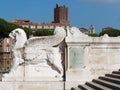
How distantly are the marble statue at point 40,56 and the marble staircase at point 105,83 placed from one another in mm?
1154

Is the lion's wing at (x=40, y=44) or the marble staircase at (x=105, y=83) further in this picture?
the lion's wing at (x=40, y=44)

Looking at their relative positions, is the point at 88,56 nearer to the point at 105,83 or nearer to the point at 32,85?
the point at 32,85

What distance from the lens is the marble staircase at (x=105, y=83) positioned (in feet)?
40.4

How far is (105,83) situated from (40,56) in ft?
10.5

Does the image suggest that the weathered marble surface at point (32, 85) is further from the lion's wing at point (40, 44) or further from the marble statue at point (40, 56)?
the lion's wing at point (40, 44)

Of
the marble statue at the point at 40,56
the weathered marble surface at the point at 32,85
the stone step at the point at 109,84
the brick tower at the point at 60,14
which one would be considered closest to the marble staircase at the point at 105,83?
the stone step at the point at 109,84

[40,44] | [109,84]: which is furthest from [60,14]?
[109,84]

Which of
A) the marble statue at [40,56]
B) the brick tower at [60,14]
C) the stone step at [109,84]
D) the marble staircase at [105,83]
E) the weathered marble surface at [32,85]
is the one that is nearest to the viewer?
the stone step at [109,84]

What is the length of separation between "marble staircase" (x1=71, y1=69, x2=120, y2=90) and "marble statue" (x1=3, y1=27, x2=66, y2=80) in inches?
45.4

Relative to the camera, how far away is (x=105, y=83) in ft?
43.3

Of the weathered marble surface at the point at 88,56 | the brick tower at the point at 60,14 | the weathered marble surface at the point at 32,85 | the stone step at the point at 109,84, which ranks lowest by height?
the weathered marble surface at the point at 32,85

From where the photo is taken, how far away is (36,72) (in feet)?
50.6

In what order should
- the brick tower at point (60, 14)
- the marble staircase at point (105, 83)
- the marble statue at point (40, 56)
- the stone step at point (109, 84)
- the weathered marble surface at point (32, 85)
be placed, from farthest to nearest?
1. the brick tower at point (60, 14)
2. the marble statue at point (40, 56)
3. the weathered marble surface at point (32, 85)
4. the marble staircase at point (105, 83)
5. the stone step at point (109, 84)

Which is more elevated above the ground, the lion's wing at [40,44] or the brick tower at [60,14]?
the brick tower at [60,14]
